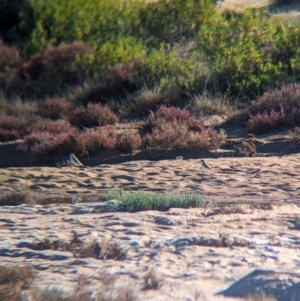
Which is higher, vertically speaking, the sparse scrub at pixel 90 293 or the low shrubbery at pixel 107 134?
the sparse scrub at pixel 90 293

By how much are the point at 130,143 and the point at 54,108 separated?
18.1ft

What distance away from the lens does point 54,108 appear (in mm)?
18500

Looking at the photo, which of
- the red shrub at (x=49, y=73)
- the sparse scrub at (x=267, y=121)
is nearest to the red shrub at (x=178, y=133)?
the sparse scrub at (x=267, y=121)

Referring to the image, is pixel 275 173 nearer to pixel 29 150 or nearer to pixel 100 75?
pixel 29 150

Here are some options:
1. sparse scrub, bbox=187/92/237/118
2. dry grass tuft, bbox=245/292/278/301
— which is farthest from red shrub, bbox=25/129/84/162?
dry grass tuft, bbox=245/292/278/301

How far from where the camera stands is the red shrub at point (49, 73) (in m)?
21.3

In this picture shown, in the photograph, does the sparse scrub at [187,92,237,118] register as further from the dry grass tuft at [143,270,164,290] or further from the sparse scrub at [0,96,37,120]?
the dry grass tuft at [143,270,164,290]

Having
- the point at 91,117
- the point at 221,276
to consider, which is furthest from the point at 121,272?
the point at 91,117

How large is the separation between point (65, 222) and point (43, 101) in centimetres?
1255

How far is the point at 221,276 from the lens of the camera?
5.30 metres

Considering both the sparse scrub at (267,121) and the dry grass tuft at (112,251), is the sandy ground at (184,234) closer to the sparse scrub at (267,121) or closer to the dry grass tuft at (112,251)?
the dry grass tuft at (112,251)

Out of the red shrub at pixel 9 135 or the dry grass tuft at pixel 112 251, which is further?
the red shrub at pixel 9 135

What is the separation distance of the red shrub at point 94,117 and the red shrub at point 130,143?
2.68 meters

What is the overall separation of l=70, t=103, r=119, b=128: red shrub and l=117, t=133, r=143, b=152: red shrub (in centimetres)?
268
